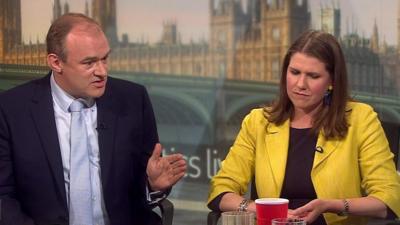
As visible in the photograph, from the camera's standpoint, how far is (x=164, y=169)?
7.70ft

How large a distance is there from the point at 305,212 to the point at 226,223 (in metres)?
0.29

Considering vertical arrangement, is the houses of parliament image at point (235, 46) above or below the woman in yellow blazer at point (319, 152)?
above

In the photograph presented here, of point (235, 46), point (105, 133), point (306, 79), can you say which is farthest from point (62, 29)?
point (235, 46)

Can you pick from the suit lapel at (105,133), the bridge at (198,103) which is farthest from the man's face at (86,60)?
the bridge at (198,103)

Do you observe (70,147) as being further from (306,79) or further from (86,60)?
(306,79)

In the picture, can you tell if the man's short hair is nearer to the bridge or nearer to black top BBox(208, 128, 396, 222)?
black top BBox(208, 128, 396, 222)

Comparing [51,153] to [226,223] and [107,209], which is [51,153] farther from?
[226,223]

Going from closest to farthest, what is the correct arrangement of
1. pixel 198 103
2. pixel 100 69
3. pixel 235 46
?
pixel 100 69 < pixel 235 46 < pixel 198 103

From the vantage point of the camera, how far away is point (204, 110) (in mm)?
4914

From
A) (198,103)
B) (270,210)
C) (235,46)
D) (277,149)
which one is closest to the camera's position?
(270,210)

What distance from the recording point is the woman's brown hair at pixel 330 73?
246 cm

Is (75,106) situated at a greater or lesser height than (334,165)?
greater

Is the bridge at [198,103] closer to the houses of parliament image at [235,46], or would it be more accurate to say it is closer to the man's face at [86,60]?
the houses of parliament image at [235,46]

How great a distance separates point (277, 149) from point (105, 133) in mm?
554
